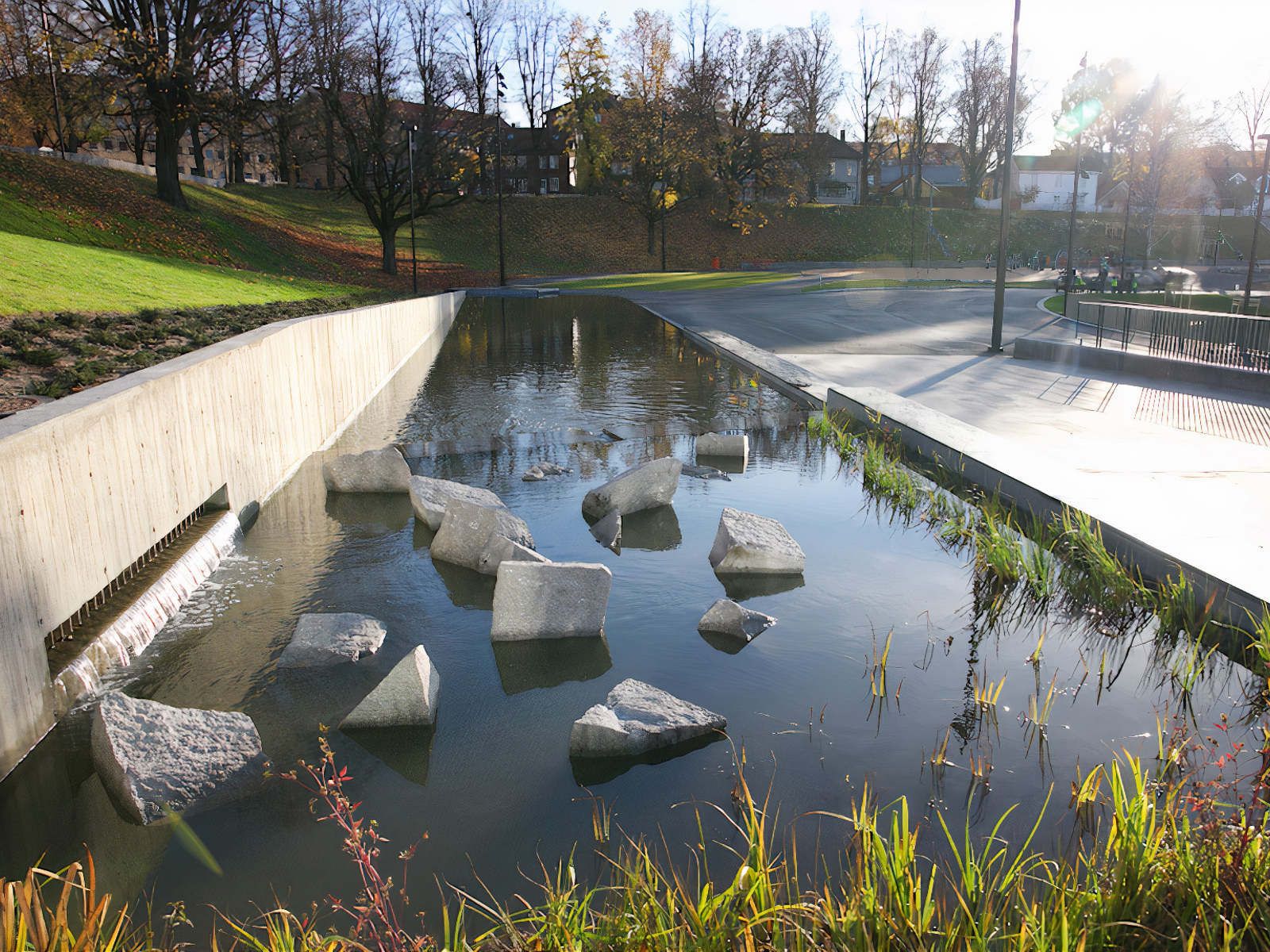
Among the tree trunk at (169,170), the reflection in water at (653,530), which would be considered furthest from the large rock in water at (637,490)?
the tree trunk at (169,170)

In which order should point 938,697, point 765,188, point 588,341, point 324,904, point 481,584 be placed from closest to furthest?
point 324,904 < point 938,697 < point 481,584 < point 588,341 < point 765,188

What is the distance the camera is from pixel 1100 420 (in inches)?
400

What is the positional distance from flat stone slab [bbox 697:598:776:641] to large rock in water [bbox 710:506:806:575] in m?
0.78

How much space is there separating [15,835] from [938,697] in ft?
12.2

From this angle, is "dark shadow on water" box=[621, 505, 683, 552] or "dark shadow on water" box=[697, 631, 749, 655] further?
"dark shadow on water" box=[621, 505, 683, 552]

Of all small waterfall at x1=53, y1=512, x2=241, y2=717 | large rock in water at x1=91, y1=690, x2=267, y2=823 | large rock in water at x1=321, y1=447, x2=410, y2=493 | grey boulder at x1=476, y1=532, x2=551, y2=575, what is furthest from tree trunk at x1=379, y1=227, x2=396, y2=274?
large rock in water at x1=91, y1=690, x2=267, y2=823

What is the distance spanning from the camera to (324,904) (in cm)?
276

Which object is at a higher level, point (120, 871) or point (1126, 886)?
point (1126, 886)

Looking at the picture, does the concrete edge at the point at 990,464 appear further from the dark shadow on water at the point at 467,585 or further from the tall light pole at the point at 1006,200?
the tall light pole at the point at 1006,200

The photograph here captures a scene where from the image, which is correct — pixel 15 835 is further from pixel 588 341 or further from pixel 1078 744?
pixel 588 341

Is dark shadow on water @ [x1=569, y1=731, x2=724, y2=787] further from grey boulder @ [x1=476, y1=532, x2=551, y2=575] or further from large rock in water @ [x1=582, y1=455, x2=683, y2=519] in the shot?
large rock in water @ [x1=582, y1=455, x2=683, y2=519]

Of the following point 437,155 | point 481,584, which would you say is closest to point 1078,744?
point 481,584

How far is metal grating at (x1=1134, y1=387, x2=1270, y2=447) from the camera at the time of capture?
9.23 meters

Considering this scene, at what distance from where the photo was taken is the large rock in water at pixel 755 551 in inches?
221
